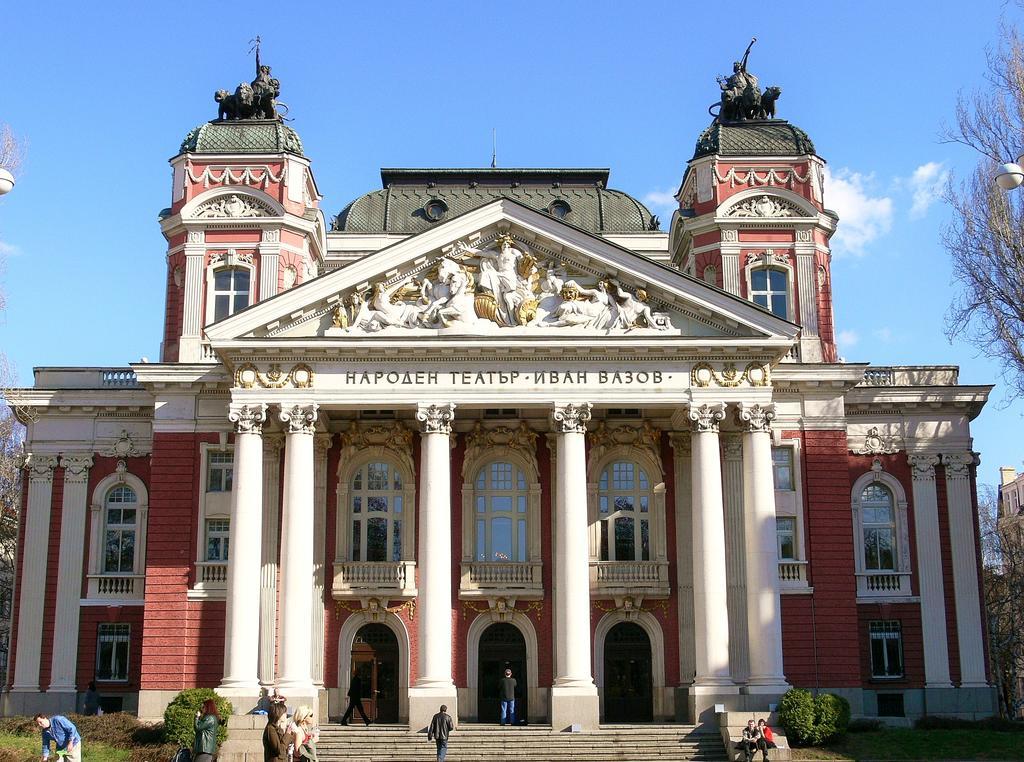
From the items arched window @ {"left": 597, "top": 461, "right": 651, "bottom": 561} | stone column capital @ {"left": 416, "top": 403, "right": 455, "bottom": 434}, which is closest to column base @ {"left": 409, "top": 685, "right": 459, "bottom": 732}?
stone column capital @ {"left": 416, "top": 403, "right": 455, "bottom": 434}

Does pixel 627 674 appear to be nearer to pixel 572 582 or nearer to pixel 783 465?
pixel 572 582

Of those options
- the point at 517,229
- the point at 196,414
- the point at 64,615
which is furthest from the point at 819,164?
the point at 64,615

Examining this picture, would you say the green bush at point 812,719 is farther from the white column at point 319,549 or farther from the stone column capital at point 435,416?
the white column at point 319,549

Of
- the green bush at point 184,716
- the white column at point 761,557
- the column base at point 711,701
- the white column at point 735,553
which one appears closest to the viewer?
the green bush at point 184,716

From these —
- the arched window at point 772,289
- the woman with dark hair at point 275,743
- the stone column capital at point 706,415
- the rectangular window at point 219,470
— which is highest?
the arched window at point 772,289

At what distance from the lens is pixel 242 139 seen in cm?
4697

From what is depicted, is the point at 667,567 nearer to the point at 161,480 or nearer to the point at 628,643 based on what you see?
the point at 628,643

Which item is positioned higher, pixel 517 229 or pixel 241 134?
pixel 241 134

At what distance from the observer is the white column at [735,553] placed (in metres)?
40.3

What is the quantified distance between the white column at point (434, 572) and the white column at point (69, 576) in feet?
42.5

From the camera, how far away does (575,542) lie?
124ft

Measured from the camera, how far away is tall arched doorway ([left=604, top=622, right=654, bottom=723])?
41656 millimetres

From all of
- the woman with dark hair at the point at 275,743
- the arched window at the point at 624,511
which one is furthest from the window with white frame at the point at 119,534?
the woman with dark hair at the point at 275,743

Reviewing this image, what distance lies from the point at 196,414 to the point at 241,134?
11.1 meters
